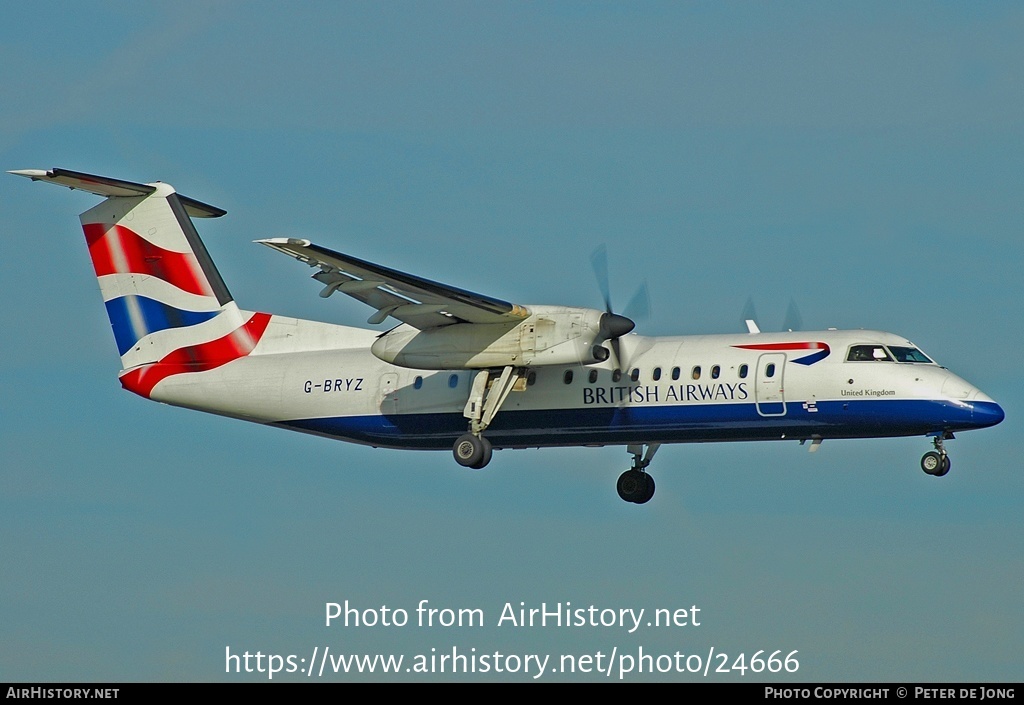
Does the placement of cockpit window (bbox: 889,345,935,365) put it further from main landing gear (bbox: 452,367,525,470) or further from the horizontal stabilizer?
the horizontal stabilizer

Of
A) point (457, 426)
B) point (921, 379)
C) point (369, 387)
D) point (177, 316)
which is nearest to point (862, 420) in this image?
point (921, 379)

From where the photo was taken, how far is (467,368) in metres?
21.4

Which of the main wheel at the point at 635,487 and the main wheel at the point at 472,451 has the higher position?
the main wheel at the point at 472,451

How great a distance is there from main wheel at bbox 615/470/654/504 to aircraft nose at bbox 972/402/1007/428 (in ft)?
18.5

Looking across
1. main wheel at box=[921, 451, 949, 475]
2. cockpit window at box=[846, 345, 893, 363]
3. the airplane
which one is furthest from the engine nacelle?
main wheel at box=[921, 451, 949, 475]

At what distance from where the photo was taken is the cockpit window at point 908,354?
66.2ft

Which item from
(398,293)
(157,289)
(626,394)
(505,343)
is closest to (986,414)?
(626,394)

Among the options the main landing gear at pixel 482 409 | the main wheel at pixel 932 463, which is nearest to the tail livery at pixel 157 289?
the main landing gear at pixel 482 409

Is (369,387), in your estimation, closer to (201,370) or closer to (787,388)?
(201,370)

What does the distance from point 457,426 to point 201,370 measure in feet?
14.7

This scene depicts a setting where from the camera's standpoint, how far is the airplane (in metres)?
20.1

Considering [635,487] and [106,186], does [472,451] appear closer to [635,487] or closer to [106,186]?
[635,487]

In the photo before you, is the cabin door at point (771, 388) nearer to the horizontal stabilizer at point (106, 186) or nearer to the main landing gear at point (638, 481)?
the main landing gear at point (638, 481)

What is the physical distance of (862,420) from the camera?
20.0 meters
